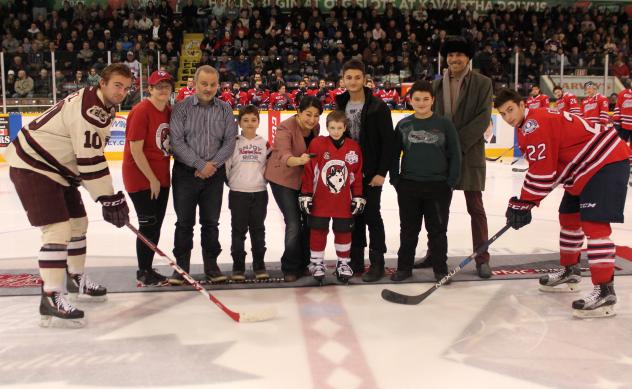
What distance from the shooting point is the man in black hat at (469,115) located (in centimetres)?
389

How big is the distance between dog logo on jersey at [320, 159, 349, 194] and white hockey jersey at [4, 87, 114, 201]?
1165 millimetres

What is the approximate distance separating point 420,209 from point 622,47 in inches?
553

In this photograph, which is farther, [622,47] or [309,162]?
[622,47]

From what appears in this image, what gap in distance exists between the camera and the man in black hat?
389 centimetres

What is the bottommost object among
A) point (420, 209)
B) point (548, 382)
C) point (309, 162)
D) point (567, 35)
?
point (548, 382)

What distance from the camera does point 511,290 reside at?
143 inches

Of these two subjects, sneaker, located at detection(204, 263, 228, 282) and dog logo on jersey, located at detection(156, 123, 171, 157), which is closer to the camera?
dog logo on jersey, located at detection(156, 123, 171, 157)

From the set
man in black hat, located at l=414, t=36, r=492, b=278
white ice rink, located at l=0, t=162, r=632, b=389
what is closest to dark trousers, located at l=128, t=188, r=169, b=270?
white ice rink, located at l=0, t=162, r=632, b=389

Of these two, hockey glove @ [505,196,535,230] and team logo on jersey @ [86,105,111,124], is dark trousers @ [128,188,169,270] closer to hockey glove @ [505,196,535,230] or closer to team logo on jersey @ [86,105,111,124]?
team logo on jersey @ [86,105,111,124]

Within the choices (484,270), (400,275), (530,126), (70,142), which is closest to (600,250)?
(530,126)

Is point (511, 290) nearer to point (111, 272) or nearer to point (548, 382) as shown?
point (548, 382)

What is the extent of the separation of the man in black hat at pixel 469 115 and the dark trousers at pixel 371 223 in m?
0.33

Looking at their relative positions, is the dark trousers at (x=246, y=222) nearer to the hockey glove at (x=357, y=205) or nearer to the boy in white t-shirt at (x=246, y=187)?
the boy in white t-shirt at (x=246, y=187)

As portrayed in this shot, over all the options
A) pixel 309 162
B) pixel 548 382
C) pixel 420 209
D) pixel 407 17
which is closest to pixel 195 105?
pixel 309 162
